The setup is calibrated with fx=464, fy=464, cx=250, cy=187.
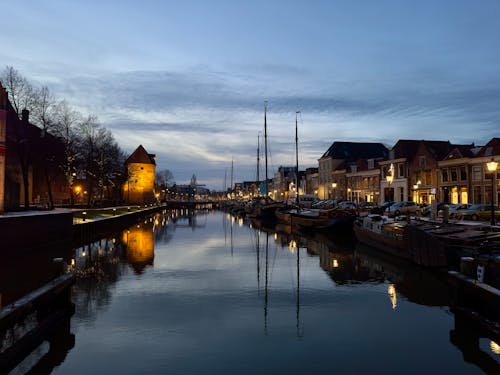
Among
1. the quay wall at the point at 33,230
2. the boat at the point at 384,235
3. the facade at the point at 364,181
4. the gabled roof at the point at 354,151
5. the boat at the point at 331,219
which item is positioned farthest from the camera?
the gabled roof at the point at 354,151

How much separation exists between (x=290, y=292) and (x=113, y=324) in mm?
7887

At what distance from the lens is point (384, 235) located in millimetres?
Answer: 31000

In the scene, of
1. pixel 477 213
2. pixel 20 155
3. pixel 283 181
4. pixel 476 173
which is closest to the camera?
pixel 477 213

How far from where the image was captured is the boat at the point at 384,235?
27812mm

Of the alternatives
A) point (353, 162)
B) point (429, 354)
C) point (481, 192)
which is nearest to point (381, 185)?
point (353, 162)

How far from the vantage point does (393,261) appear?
1096 inches

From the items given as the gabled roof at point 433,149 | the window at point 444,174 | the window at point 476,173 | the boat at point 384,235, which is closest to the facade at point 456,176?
the window at point 444,174

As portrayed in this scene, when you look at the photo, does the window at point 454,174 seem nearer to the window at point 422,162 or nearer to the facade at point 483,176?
the facade at point 483,176

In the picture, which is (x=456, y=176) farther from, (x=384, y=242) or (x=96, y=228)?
(x=96, y=228)

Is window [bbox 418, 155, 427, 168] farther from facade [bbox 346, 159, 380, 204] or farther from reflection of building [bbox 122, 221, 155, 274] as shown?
reflection of building [bbox 122, 221, 155, 274]

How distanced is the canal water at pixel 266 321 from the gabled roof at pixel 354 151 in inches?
2938

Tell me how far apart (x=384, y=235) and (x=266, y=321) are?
18.4m

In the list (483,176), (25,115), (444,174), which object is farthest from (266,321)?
(444,174)

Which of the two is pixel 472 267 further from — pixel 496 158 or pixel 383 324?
pixel 496 158
